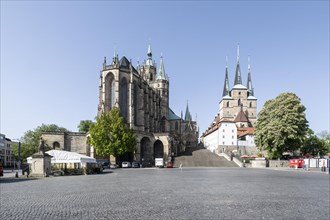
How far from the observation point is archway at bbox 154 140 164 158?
8550 cm

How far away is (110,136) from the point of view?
214 feet

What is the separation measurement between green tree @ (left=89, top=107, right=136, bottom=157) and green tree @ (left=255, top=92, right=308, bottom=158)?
25.6 m

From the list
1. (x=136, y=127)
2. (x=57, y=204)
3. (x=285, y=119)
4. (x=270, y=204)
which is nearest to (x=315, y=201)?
(x=270, y=204)

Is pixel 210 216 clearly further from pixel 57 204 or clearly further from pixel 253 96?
pixel 253 96

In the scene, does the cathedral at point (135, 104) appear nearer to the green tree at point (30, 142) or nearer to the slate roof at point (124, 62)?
the slate roof at point (124, 62)

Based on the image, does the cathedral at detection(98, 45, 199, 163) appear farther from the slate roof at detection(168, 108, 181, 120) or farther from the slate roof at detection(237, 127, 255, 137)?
the slate roof at detection(168, 108, 181, 120)

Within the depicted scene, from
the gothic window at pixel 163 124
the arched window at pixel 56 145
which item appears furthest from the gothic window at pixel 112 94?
the gothic window at pixel 163 124

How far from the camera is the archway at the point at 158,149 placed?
85500 mm

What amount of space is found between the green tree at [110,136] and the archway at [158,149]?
18.9 meters

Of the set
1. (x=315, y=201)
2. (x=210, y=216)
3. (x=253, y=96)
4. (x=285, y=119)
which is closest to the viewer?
(x=210, y=216)

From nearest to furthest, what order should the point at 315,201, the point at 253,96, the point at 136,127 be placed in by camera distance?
the point at 315,201
the point at 136,127
the point at 253,96

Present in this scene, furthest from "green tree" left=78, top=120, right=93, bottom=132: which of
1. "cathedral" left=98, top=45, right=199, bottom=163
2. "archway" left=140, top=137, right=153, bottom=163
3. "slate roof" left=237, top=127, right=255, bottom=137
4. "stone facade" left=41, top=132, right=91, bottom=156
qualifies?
"slate roof" left=237, top=127, right=255, bottom=137

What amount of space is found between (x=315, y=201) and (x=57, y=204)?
11.1 meters

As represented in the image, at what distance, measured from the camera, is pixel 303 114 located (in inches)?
2504
